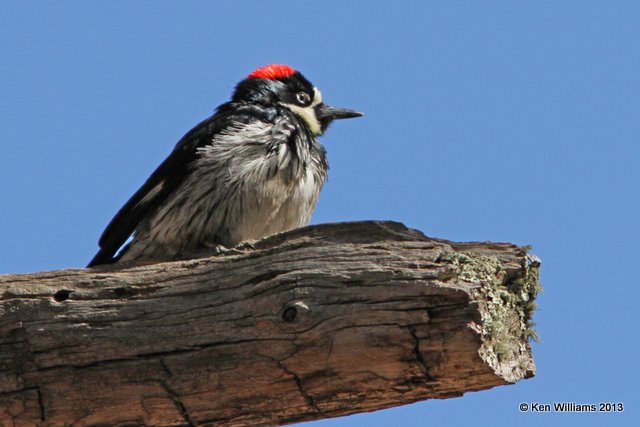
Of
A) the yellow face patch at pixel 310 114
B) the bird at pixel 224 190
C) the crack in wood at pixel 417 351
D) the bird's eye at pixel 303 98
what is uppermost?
the bird's eye at pixel 303 98

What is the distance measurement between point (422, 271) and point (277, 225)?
236 centimetres

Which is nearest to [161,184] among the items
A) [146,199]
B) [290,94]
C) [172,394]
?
[146,199]

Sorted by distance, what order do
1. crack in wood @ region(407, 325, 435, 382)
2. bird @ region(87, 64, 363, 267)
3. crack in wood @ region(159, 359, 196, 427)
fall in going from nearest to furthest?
crack in wood @ region(407, 325, 435, 382) → crack in wood @ region(159, 359, 196, 427) → bird @ region(87, 64, 363, 267)

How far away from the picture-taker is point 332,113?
22.7 ft

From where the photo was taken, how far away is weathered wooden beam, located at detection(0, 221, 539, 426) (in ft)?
11.4

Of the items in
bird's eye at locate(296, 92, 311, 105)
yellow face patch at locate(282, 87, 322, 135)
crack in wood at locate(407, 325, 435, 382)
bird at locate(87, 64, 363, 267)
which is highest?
bird's eye at locate(296, 92, 311, 105)

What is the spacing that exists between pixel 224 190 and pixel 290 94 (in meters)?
1.45

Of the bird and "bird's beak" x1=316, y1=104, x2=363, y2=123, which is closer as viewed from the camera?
the bird

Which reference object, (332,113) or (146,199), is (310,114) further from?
(146,199)

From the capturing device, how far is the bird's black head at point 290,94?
21.7ft

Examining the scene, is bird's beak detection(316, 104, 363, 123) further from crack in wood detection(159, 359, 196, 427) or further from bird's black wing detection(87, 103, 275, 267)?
crack in wood detection(159, 359, 196, 427)

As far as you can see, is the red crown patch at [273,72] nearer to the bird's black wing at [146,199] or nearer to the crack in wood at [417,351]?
the bird's black wing at [146,199]

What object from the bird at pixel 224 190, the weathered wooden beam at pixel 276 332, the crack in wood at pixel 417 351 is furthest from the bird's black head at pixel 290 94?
the crack in wood at pixel 417 351

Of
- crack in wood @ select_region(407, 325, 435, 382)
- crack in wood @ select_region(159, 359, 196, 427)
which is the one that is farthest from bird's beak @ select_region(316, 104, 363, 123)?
crack in wood @ select_region(407, 325, 435, 382)
